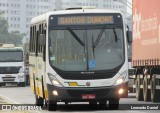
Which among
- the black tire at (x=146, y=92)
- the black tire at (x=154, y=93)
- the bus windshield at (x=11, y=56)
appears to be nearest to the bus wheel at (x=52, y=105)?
the black tire at (x=154, y=93)

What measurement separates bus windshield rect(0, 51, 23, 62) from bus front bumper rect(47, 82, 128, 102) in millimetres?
28457

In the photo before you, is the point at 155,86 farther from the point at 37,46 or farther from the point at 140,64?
the point at 37,46

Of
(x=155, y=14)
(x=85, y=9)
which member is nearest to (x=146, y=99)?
(x=155, y=14)

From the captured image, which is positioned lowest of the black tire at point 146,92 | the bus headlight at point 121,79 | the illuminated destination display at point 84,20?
the black tire at point 146,92

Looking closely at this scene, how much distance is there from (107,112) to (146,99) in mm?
7003

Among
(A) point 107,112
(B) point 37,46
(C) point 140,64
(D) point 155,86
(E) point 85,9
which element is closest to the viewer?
(A) point 107,112

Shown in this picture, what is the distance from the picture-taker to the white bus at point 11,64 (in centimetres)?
5194

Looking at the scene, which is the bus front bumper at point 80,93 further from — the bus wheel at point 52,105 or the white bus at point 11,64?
the white bus at point 11,64

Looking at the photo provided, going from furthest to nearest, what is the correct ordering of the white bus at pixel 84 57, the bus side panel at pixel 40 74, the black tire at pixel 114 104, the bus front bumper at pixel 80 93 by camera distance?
the bus side panel at pixel 40 74
the black tire at pixel 114 104
the white bus at pixel 84 57
the bus front bumper at pixel 80 93

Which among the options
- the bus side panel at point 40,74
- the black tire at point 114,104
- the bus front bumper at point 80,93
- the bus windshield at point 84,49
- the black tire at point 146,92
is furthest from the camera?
the black tire at point 146,92

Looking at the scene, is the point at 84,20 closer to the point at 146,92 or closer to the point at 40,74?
the point at 40,74

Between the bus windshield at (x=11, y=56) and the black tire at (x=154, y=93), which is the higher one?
the bus windshield at (x=11, y=56)

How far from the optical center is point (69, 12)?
79.4 ft

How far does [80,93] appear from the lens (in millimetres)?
23422
